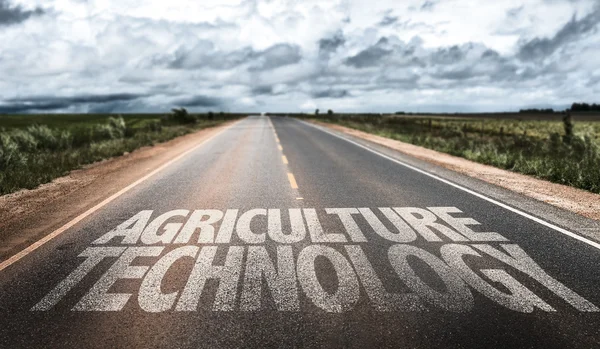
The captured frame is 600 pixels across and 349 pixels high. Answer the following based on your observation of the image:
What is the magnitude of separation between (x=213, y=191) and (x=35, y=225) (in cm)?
323

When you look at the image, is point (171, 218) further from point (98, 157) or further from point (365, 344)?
point (98, 157)

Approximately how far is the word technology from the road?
0.02 meters

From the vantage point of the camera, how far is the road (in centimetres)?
326

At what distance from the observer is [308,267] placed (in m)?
4.54

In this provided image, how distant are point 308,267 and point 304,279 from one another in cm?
32

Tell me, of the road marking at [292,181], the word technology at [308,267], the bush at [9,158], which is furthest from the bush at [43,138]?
the word technology at [308,267]

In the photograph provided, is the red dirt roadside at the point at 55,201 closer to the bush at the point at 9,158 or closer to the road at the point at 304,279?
the road at the point at 304,279

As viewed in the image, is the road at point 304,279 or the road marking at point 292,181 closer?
the road at point 304,279

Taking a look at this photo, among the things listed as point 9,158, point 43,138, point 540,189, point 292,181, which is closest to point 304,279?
point 292,181

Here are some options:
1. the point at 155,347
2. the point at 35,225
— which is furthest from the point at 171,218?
the point at 155,347

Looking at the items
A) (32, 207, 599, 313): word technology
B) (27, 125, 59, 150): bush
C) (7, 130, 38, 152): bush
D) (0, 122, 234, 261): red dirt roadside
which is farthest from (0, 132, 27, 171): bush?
(32, 207, 599, 313): word technology

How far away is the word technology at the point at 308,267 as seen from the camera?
3779 millimetres

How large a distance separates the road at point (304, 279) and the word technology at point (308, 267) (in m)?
0.02

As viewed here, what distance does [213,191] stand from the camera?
877 cm
